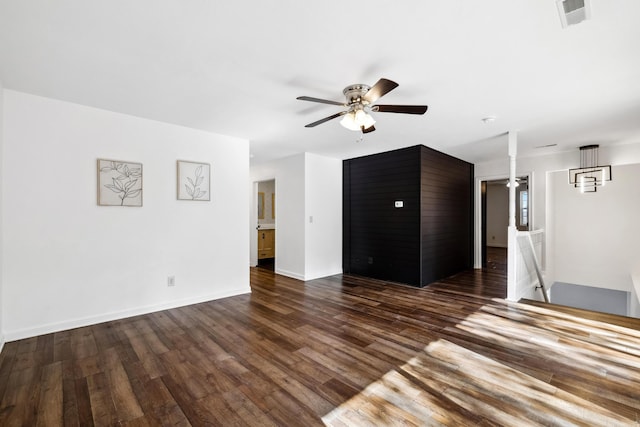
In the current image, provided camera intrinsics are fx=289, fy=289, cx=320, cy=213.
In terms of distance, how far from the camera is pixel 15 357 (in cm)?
253

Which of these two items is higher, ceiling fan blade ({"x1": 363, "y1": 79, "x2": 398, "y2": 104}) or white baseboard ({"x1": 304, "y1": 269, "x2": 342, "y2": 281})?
ceiling fan blade ({"x1": 363, "y1": 79, "x2": 398, "y2": 104})

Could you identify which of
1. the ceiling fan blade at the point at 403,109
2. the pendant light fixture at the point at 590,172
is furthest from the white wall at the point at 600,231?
the ceiling fan blade at the point at 403,109

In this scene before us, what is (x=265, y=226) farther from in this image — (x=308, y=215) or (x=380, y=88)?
(x=380, y=88)

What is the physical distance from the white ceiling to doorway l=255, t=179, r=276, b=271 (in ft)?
13.3

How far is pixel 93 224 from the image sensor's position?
329 centimetres

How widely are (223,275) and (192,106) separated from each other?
243 centimetres

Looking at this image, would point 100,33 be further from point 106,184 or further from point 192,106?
point 106,184

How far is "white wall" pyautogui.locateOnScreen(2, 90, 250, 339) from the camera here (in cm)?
290

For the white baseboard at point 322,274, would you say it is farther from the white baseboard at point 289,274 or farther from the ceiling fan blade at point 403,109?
the ceiling fan blade at point 403,109

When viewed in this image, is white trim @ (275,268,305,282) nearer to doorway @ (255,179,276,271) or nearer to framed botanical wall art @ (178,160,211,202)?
doorway @ (255,179,276,271)

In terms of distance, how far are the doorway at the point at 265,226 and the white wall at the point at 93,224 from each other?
2.93 m

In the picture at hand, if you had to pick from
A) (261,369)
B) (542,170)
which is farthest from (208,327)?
(542,170)

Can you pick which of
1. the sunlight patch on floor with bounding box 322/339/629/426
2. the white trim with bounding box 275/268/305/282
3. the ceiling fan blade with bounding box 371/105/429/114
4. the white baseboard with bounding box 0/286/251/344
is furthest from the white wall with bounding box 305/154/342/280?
the sunlight patch on floor with bounding box 322/339/629/426

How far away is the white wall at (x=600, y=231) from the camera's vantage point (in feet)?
18.3
